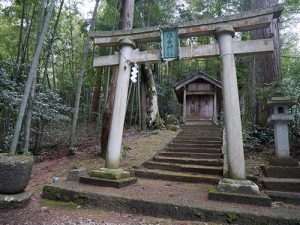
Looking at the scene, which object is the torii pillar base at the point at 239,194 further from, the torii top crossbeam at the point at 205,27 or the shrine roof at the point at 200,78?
the shrine roof at the point at 200,78

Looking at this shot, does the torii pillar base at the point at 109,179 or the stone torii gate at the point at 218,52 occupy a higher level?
the stone torii gate at the point at 218,52

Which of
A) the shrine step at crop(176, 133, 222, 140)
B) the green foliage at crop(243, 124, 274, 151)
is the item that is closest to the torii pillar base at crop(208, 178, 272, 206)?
the green foliage at crop(243, 124, 274, 151)

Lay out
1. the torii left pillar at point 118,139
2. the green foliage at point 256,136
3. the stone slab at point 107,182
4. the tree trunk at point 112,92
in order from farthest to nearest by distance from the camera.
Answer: the tree trunk at point 112,92
the green foliage at point 256,136
the torii left pillar at point 118,139
the stone slab at point 107,182

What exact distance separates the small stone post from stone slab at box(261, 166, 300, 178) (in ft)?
4.09

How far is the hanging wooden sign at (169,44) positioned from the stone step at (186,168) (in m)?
2.98

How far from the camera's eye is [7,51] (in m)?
13.4

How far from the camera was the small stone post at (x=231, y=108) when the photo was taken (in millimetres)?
4148

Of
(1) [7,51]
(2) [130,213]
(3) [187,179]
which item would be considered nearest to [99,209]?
(2) [130,213]

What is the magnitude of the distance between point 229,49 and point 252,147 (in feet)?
12.3

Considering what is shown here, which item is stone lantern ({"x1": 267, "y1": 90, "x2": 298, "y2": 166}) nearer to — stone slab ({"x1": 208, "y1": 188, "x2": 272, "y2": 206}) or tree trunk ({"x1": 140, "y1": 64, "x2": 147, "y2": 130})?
stone slab ({"x1": 208, "y1": 188, "x2": 272, "y2": 206})

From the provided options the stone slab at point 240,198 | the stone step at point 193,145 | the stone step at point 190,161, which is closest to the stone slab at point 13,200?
the stone slab at point 240,198

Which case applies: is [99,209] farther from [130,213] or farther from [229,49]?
[229,49]

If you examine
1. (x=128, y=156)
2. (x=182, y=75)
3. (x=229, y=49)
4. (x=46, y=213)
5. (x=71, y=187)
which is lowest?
(x=46, y=213)

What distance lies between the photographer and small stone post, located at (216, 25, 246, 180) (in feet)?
13.6
